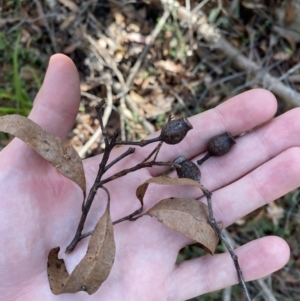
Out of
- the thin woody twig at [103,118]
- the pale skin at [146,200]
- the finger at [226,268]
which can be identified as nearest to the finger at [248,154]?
the pale skin at [146,200]

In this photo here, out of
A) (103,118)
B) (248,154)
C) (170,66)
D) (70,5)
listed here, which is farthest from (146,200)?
(70,5)

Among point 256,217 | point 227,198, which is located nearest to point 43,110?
point 227,198

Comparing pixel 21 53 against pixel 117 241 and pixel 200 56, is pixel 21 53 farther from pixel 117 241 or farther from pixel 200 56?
pixel 117 241

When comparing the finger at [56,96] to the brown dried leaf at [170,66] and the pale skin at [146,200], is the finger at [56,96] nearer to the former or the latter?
the pale skin at [146,200]

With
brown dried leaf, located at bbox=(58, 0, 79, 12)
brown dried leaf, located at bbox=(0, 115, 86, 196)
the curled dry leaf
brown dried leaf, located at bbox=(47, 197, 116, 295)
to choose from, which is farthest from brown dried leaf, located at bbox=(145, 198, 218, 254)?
brown dried leaf, located at bbox=(58, 0, 79, 12)

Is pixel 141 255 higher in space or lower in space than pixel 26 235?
lower

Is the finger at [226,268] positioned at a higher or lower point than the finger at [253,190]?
lower

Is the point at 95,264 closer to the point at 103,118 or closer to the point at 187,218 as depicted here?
the point at 187,218
